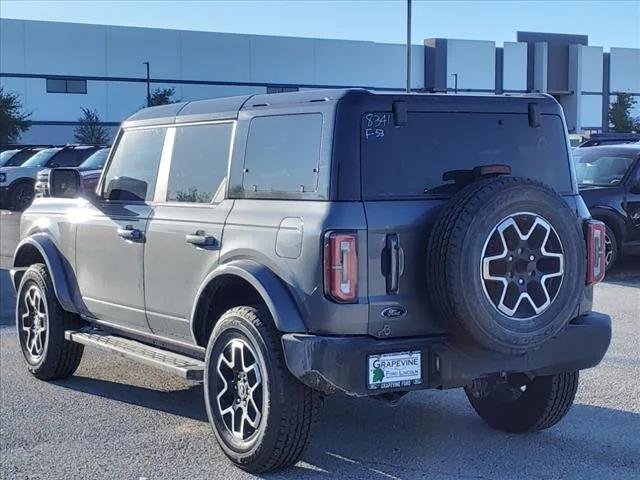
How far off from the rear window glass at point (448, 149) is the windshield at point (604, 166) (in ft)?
24.3

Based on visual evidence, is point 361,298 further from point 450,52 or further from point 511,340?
point 450,52

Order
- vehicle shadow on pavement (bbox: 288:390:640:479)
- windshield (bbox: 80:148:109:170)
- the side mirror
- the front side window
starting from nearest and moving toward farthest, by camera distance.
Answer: vehicle shadow on pavement (bbox: 288:390:640:479)
the side mirror
windshield (bbox: 80:148:109:170)
the front side window

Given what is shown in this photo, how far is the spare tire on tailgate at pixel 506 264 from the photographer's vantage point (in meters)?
4.40

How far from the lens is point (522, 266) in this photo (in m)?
4.60

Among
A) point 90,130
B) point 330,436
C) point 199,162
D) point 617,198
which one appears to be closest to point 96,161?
point 617,198

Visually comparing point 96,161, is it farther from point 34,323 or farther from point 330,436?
point 330,436

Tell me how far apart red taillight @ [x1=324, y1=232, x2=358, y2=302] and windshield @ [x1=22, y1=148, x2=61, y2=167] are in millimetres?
18447

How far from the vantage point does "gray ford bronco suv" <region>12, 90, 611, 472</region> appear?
447 cm

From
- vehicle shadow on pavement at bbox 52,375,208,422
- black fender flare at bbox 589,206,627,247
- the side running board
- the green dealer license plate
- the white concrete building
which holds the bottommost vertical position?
vehicle shadow on pavement at bbox 52,375,208,422

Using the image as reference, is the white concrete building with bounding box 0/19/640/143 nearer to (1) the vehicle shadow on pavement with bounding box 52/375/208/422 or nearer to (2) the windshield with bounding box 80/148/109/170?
(2) the windshield with bounding box 80/148/109/170

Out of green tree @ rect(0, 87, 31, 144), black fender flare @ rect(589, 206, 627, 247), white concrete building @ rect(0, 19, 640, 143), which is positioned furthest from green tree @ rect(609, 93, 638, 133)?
black fender flare @ rect(589, 206, 627, 247)

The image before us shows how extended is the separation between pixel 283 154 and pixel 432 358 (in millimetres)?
1361

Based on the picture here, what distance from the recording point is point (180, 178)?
5.79 meters

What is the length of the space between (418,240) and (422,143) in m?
0.55
